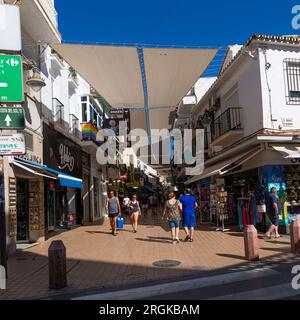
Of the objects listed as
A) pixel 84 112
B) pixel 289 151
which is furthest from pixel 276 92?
pixel 84 112

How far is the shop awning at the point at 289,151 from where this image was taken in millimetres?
12812

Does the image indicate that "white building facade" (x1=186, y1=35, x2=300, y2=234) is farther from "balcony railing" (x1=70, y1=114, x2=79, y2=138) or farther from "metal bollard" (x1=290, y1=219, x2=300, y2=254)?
"balcony railing" (x1=70, y1=114, x2=79, y2=138)

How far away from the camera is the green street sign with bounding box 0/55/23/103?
288 inches

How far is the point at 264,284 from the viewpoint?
6715 millimetres

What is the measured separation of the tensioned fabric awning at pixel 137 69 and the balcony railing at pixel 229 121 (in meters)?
2.20

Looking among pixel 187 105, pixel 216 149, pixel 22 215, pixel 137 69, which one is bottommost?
pixel 22 215

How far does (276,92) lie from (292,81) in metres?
0.92

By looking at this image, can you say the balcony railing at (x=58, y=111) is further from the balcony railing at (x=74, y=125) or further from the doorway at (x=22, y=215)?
the doorway at (x=22, y=215)

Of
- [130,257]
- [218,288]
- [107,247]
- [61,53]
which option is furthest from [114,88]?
[218,288]

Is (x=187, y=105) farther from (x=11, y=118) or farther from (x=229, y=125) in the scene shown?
(x=11, y=118)

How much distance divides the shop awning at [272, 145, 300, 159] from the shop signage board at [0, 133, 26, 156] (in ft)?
29.5

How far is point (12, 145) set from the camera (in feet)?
23.3

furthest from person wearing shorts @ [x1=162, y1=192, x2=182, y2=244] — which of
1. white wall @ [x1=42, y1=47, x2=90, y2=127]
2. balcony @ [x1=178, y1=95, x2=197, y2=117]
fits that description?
balcony @ [x1=178, y1=95, x2=197, y2=117]
